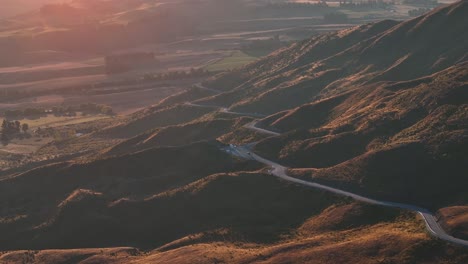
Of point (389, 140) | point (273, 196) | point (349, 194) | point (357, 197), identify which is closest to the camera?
point (357, 197)

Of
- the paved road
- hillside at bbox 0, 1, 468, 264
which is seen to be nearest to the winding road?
the paved road

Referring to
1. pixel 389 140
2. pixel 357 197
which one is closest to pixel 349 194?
pixel 357 197

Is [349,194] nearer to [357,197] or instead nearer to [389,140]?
[357,197]

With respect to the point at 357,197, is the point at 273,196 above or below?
below

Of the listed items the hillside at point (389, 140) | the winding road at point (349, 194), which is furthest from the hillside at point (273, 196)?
the winding road at point (349, 194)

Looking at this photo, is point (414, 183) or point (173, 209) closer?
point (414, 183)

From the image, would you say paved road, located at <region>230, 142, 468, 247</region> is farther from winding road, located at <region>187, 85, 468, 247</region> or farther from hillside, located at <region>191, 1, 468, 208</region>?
hillside, located at <region>191, 1, 468, 208</region>

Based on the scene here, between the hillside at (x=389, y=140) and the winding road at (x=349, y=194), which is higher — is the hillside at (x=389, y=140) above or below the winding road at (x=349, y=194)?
above

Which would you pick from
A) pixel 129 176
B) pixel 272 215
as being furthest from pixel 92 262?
pixel 129 176

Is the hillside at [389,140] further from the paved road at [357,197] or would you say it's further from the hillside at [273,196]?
the paved road at [357,197]

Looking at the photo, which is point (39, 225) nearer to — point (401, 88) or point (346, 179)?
point (346, 179)

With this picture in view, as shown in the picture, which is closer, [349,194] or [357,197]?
[357,197]
